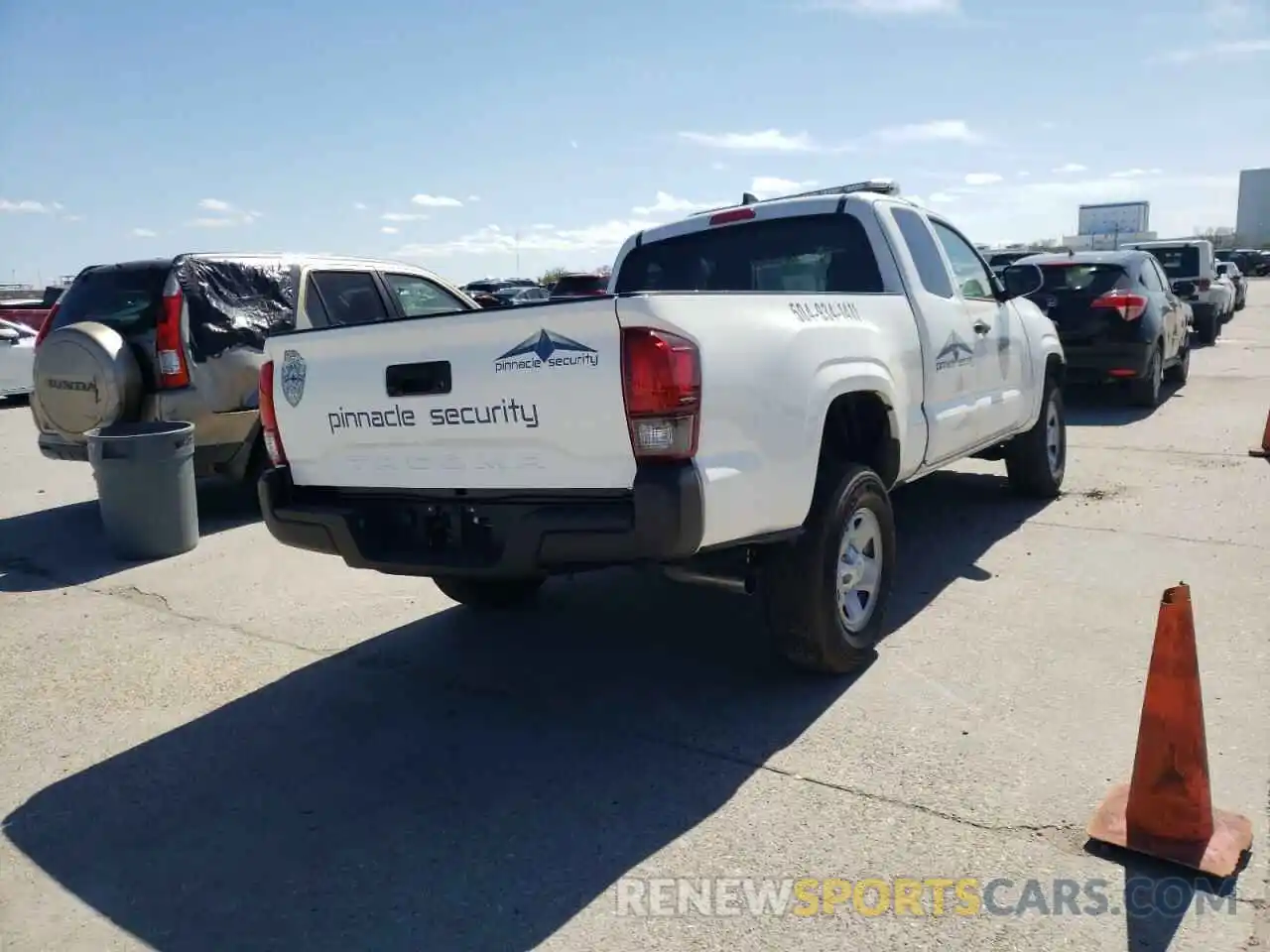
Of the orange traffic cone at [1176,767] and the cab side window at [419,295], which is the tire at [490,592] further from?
the cab side window at [419,295]

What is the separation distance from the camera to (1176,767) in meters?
2.92

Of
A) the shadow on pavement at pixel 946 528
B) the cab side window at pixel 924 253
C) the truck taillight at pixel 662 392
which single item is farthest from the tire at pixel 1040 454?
the truck taillight at pixel 662 392

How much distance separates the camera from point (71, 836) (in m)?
3.39

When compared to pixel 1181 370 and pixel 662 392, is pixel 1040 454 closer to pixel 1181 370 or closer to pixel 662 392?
pixel 662 392

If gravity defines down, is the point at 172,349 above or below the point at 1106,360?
above

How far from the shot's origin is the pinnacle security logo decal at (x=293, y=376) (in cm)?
422

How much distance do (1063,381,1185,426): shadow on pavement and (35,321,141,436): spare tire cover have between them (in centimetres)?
895

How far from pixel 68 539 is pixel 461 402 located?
16.8 feet

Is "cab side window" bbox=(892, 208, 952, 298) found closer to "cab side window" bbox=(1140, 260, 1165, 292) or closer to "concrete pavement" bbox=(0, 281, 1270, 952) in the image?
"concrete pavement" bbox=(0, 281, 1270, 952)

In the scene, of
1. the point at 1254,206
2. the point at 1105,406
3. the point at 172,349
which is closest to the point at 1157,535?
the point at 1105,406

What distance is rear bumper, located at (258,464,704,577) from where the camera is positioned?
3.32m

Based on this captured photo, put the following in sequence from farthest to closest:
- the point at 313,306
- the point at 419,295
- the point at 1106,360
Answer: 1. the point at 1106,360
2. the point at 419,295
3. the point at 313,306

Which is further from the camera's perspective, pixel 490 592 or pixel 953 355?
pixel 953 355

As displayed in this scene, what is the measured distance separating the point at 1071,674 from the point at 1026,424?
2.93 metres
